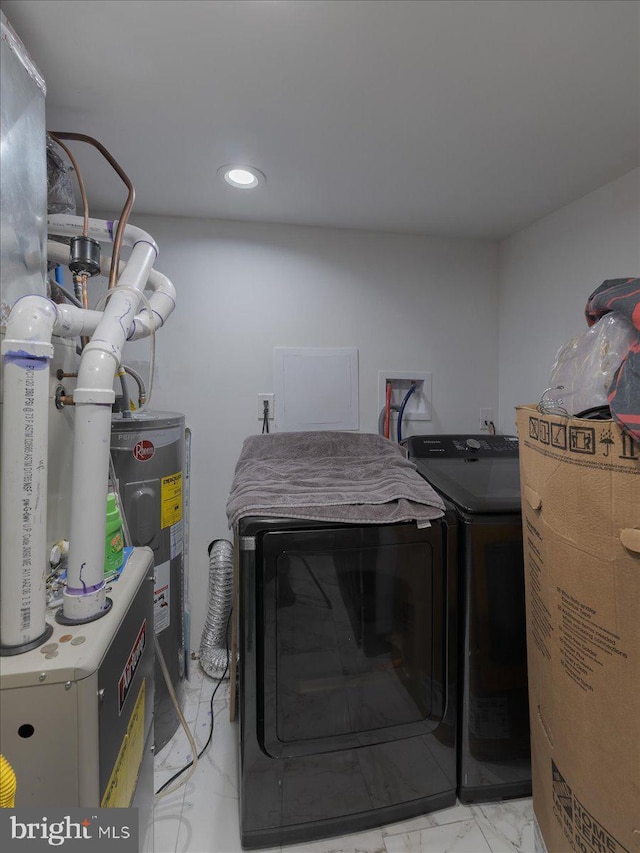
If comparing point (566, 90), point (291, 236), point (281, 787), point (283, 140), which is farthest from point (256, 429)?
point (566, 90)

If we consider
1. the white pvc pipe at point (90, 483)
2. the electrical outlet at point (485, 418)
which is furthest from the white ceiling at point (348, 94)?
the electrical outlet at point (485, 418)

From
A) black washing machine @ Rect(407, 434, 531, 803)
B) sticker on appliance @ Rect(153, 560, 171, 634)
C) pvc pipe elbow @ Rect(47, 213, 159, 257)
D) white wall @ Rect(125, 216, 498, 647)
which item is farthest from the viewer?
white wall @ Rect(125, 216, 498, 647)

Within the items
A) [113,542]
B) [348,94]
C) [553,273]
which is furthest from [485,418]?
[113,542]

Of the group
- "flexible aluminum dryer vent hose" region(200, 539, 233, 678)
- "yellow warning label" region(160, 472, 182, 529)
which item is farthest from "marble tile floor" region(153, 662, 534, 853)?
"yellow warning label" region(160, 472, 182, 529)

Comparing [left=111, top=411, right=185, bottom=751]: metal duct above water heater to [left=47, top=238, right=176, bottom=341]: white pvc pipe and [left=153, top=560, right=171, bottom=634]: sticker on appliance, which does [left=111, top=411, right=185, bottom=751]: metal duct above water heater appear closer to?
[left=153, top=560, right=171, bottom=634]: sticker on appliance

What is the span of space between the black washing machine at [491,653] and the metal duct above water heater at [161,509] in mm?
1076

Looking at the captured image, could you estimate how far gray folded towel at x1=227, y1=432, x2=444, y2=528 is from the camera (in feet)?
3.80

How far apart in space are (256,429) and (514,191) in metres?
1.66

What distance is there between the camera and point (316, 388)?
2102 mm

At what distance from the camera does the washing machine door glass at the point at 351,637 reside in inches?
43.7

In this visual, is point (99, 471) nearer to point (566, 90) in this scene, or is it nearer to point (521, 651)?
point (521, 651)

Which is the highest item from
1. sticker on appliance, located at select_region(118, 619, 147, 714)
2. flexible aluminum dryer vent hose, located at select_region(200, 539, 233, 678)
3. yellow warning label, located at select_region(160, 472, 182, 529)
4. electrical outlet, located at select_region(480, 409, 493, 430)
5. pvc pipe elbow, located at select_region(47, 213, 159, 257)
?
pvc pipe elbow, located at select_region(47, 213, 159, 257)

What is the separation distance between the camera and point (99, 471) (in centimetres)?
71

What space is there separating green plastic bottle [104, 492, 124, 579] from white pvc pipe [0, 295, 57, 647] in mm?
204
